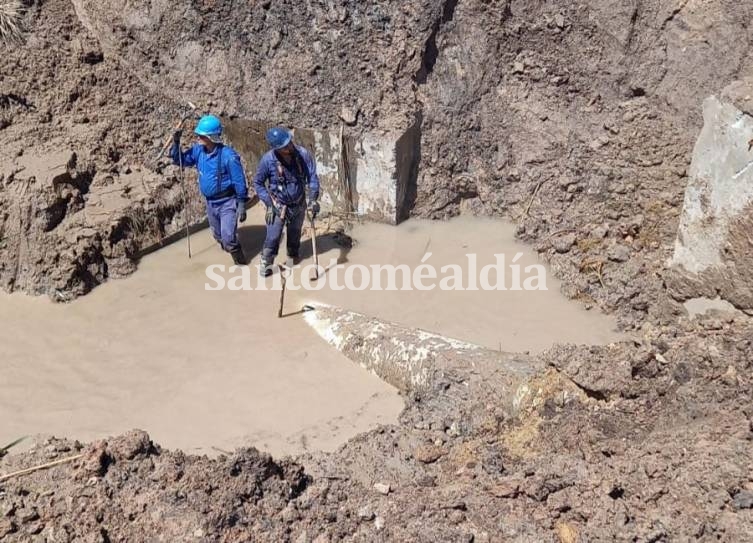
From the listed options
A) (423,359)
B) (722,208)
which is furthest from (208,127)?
(722,208)

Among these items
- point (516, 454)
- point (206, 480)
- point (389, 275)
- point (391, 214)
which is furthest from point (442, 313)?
point (206, 480)

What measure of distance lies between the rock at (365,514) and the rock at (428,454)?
2.70 feet

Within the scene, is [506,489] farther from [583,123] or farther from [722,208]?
[583,123]

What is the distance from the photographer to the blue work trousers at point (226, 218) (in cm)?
725

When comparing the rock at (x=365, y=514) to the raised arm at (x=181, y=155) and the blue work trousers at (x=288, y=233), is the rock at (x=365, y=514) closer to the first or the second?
the blue work trousers at (x=288, y=233)

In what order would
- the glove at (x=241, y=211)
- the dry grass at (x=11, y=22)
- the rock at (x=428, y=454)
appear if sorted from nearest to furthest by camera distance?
1. the rock at (x=428, y=454)
2. the glove at (x=241, y=211)
3. the dry grass at (x=11, y=22)

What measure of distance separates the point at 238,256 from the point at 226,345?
4.38 ft

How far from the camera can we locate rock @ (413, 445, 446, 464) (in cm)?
466

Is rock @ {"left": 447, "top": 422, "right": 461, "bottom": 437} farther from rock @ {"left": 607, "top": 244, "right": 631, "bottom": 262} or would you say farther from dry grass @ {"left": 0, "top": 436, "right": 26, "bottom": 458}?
dry grass @ {"left": 0, "top": 436, "right": 26, "bottom": 458}

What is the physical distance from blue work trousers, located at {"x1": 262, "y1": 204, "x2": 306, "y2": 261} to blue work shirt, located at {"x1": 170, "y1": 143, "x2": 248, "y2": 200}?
1.45 ft

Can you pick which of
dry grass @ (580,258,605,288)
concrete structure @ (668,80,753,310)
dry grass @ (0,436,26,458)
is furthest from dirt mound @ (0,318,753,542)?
dry grass @ (580,258,605,288)

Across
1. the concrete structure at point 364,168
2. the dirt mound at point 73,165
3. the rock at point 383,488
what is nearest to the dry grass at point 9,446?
the dirt mound at point 73,165

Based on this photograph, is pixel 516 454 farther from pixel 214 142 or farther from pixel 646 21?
pixel 646 21

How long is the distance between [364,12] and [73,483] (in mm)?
5670
